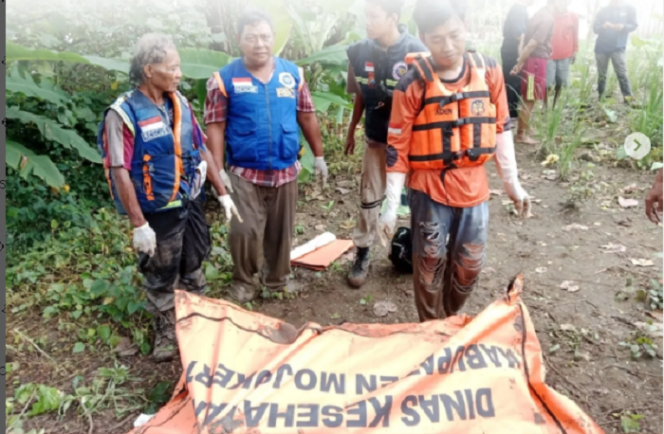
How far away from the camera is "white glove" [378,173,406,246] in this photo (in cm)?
262

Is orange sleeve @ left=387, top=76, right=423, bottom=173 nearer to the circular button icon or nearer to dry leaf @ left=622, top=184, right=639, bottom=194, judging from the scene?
dry leaf @ left=622, top=184, right=639, bottom=194

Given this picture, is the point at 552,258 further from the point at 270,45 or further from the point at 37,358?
the point at 37,358

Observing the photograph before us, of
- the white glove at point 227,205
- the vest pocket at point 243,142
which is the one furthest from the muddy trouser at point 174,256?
the vest pocket at point 243,142

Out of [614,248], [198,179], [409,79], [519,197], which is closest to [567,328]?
[519,197]

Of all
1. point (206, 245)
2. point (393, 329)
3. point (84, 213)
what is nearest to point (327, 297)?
point (206, 245)

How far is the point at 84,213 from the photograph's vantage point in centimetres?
479

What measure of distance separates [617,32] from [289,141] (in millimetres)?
5987

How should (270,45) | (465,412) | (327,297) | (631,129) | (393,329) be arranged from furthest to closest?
(631,129), (327,297), (270,45), (393,329), (465,412)

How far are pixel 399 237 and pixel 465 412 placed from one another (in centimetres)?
190

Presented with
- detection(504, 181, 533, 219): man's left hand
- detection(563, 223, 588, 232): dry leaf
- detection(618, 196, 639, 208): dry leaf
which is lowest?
detection(563, 223, 588, 232): dry leaf

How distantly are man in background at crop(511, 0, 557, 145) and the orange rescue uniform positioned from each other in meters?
3.72

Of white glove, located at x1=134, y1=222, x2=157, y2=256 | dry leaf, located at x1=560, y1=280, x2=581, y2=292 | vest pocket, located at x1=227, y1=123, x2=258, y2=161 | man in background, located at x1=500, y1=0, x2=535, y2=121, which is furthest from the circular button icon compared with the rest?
white glove, located at x1=134, y1=222, x2=157, y2=256

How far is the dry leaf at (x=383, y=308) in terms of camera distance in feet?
11.3

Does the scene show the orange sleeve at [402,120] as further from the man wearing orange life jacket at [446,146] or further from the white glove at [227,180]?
the white glove at [227,180]
